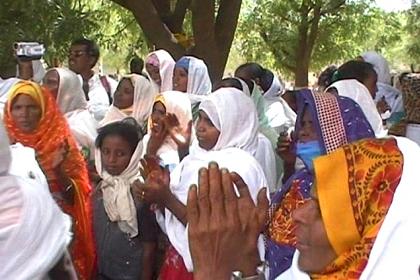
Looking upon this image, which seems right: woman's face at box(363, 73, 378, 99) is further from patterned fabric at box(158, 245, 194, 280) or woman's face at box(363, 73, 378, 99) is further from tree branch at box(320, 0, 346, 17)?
tree branch at box(320, 0, 346, 17)

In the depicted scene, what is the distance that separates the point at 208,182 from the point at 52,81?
400 centimetres

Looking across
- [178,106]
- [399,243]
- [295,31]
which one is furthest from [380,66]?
[295,31]

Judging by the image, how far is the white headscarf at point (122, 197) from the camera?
4.10 metres

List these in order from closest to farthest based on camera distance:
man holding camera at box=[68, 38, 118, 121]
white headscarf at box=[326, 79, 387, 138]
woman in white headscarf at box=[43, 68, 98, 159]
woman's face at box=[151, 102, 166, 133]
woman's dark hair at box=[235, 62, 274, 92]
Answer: white headscarf at box=[326, 79, 387, 138] → woman's face at box=[151, 102, 166, 133] → woman in white headscarf at box=[43, 68, 98, 159] → man holding camera at box=[68, 38, 118, 121] → woman's dark hair at box=[235, 62, 274, 92]

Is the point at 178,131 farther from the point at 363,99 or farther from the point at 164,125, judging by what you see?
the point at 363,99

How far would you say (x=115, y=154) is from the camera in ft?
14.0

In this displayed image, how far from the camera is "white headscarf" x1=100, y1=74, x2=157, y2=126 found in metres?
5.96

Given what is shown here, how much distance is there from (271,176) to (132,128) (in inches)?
41.9

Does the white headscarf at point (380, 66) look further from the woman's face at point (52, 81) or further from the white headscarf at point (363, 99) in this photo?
the woman's face at point (52, 81)

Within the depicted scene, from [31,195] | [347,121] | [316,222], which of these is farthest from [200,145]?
[316,222]

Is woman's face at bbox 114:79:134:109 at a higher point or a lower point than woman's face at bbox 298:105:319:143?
lower

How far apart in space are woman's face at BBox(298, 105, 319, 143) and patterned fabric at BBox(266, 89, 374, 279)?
0.02 m

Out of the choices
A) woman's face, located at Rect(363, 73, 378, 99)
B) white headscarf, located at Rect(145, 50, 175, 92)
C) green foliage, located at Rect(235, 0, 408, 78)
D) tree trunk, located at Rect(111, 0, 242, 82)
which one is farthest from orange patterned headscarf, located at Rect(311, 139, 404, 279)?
green foliage, located at Rect(235, 0, 408, 78)

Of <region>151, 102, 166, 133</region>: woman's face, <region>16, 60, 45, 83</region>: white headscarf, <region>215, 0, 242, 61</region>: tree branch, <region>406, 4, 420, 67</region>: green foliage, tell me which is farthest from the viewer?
<region>406, 4, 420, 67</region>: green foliage
